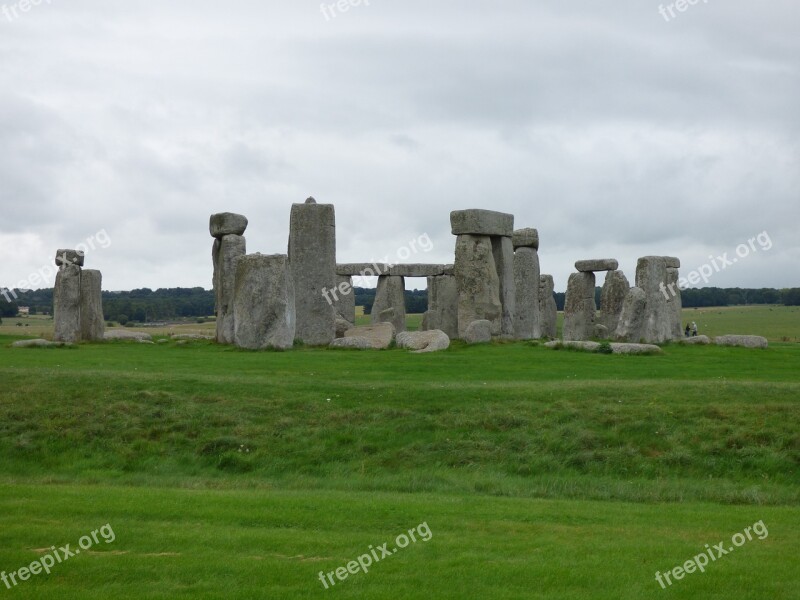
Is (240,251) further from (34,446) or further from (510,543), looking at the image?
(510,543)

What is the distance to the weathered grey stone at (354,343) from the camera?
25.3m

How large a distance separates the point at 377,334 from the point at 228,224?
5.07 meters

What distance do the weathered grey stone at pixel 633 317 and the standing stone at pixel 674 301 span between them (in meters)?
3.85

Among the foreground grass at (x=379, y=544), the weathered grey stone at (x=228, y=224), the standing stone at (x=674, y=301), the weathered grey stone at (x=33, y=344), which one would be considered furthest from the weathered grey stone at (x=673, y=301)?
the foreground grass at (x=379, y=544)

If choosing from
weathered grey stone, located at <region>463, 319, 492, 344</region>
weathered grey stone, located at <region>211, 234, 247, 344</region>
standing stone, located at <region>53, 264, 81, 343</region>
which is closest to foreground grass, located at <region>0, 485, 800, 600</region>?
weathered grey stone, located at <region>211, 234, 247, 344</region>

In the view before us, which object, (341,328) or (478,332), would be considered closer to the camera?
(478,332)

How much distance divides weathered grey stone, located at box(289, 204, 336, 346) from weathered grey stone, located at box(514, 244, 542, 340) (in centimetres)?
737

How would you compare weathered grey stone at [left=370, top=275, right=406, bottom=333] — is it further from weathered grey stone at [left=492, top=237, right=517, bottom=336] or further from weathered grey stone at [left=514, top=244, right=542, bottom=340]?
weathered grey stone at [left=492, top=237, right=517, bottom=336]

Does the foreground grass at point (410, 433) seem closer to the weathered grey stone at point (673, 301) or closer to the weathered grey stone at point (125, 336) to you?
the weathered grey stone at point (125, 336)

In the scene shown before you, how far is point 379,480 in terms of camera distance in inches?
517

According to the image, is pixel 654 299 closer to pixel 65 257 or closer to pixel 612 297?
pixel 612 297

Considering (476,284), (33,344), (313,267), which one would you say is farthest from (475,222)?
(33,344)

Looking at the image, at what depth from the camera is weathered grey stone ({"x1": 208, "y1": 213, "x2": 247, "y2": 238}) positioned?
28.0 m

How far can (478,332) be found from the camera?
27.4 m
